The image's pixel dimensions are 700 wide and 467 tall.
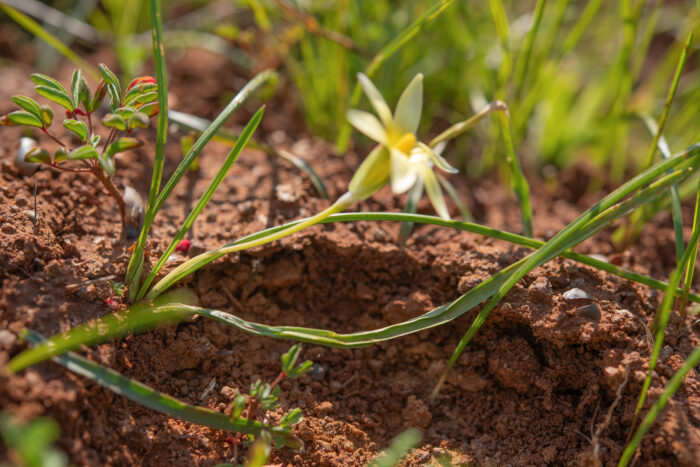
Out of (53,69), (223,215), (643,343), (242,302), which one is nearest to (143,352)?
(242,302)

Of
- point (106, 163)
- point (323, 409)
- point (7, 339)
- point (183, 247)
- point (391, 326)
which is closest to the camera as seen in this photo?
point (7, 339)

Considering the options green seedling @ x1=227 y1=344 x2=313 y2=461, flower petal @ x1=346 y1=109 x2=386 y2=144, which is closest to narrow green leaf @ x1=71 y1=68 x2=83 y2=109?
flower petal @ x1=346 y1=109 x2=386 y2=144

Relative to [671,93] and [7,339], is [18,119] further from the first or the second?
[671,93]

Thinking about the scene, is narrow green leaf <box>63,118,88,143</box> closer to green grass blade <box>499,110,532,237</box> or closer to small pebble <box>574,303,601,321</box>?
green grass blade <box>499,110,532,237</box>

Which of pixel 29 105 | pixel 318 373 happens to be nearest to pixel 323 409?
pixel 318 373

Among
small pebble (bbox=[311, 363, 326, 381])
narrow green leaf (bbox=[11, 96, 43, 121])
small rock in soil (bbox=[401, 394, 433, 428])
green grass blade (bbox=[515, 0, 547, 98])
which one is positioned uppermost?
green grass blade (bbox=[515, 0, 547, 98])

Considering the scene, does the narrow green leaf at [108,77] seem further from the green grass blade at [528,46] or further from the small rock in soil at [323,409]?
the green grass blade at [528,46]
